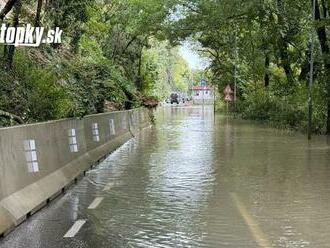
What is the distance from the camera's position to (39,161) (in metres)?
11.8

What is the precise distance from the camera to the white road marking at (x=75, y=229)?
8.67 metres

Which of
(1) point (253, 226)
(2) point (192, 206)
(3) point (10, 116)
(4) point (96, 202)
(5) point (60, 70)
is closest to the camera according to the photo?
(1) point (253, 226)

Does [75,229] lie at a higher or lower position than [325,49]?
lower

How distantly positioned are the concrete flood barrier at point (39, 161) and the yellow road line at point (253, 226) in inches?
129

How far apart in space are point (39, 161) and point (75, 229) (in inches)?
117

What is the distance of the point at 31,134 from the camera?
11602 millimetres

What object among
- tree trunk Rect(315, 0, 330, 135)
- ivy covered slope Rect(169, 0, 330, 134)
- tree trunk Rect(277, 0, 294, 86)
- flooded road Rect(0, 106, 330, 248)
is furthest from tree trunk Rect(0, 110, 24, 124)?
tree trunk Rect(277, 0, 294, 86)

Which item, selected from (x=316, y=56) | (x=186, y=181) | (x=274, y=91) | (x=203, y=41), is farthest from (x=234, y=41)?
(x=186, y=181)

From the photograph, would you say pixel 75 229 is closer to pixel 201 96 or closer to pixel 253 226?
pixel 253 226

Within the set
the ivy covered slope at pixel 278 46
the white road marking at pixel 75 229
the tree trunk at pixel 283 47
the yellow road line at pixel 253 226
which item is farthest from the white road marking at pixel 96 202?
the tree trunk at pixel 283 47

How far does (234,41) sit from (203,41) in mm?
5318

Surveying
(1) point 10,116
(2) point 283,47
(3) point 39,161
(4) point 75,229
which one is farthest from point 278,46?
(4) point 75,229

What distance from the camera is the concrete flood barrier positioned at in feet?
31.5

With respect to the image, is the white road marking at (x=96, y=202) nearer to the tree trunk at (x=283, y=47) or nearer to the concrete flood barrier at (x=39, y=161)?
the concrete flood barrier at (x=39, y=161)
